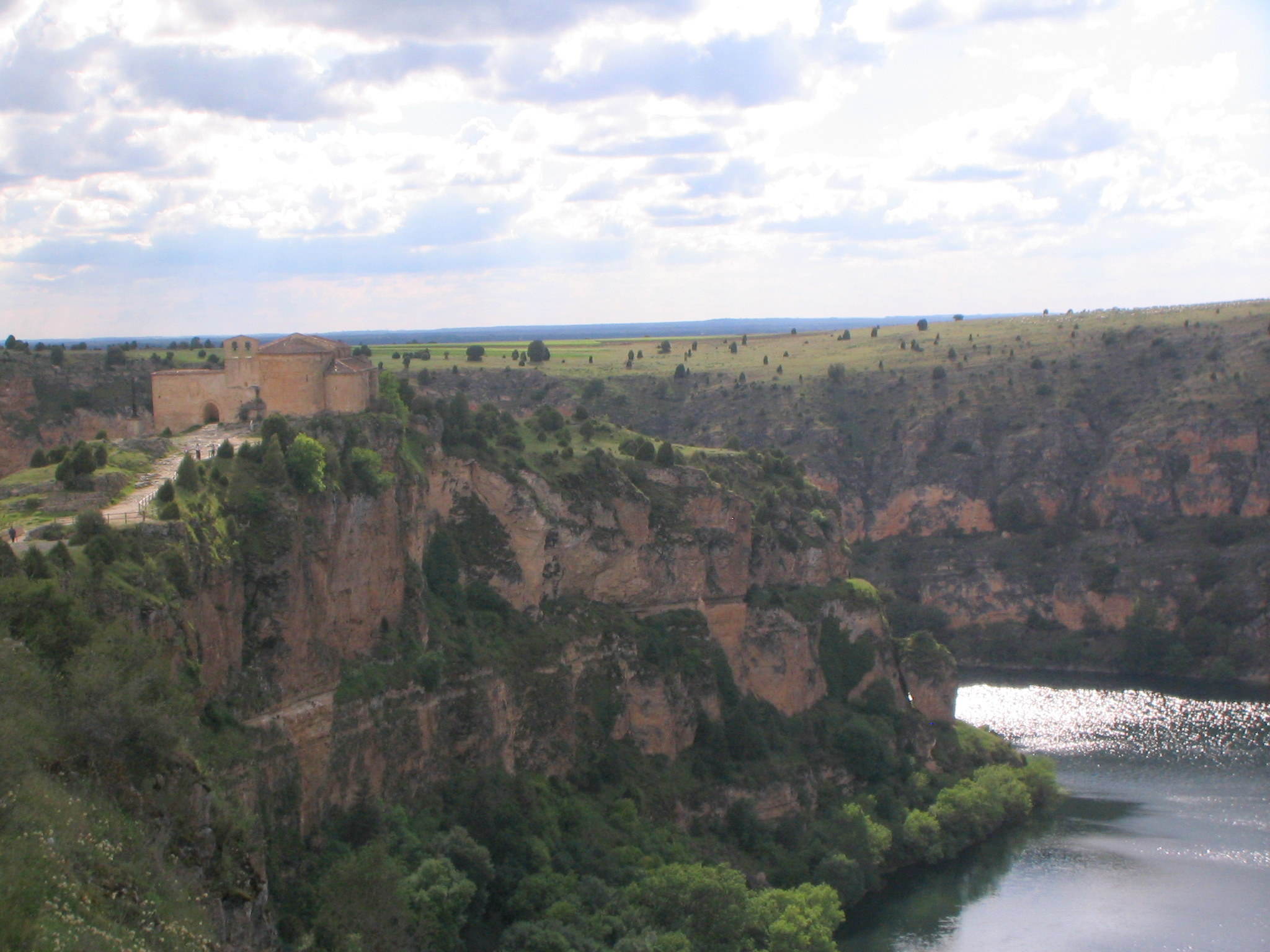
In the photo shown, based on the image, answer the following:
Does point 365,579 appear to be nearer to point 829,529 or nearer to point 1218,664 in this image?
point 829,529

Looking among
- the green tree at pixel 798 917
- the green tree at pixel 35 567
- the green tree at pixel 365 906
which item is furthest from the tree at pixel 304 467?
the green tree at pixel 798 917

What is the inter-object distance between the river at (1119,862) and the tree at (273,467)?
94.2 feet

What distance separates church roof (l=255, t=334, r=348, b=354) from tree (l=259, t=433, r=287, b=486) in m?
8.68

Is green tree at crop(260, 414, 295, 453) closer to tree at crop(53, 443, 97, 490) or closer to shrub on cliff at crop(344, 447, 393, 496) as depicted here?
shrub on cliff at crop(344, 447, 393, 496)

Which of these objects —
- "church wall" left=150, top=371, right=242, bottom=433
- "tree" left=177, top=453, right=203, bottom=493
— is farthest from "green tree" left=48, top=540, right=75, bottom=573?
"church wall" left=150, top=371, right=242, bottom=433

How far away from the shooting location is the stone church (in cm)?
5525

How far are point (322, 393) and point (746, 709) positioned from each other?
83.2 ft

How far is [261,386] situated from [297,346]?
2.11m

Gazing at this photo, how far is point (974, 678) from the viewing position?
10731cm

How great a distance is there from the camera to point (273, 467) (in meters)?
46.9

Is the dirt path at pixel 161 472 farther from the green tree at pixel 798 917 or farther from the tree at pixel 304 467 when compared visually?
the green tree at pixel 798 917

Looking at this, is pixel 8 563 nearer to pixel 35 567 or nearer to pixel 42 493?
pixel 35 567

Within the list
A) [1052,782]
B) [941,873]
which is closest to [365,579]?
[941,873]

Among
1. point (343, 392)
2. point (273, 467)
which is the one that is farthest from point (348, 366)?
point (273, 467)
